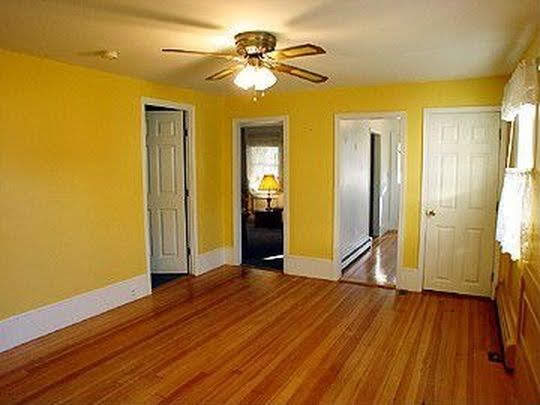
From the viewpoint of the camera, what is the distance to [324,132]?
4.91 m

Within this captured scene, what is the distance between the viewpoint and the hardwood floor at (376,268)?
194 inches

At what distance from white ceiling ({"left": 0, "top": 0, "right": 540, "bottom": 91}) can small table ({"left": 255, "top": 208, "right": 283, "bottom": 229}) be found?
195 inches

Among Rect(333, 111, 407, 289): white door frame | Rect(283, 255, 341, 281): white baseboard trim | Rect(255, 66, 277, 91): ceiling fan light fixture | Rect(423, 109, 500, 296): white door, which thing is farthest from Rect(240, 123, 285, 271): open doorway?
Rect(255, 66, 277, 91): ceiling fan light fixture

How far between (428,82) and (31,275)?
170 inches

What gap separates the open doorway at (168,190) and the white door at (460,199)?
2936 mm

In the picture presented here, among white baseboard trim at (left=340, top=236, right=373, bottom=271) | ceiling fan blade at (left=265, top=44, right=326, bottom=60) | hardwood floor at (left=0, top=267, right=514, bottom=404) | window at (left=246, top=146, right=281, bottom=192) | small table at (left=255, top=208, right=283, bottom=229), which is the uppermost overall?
ceiling fan blade at (left=265, top=44, right=326, bottom=60)

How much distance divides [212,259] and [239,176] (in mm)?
1226

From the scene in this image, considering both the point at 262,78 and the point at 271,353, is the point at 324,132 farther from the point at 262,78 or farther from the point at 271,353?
the point at 271,353

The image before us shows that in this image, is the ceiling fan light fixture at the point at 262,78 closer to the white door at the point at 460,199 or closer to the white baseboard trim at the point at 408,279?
the white door at the point at 460,199

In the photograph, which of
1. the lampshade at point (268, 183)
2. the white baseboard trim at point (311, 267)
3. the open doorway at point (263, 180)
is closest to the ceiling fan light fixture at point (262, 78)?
the white baseboard trim at point (311, 267)

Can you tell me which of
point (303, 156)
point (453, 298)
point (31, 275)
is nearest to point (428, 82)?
point (303, 156)

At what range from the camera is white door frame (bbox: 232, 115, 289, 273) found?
202 inches

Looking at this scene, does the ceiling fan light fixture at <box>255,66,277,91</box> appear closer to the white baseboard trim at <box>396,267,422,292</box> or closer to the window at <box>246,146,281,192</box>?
the white baseboard trim at <box>396,267,422,292</box>

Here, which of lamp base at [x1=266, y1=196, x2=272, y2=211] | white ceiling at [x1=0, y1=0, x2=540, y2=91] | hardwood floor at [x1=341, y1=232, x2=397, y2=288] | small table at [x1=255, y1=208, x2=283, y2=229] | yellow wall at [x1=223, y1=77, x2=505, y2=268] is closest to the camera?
white ceiling at [x1=0, y1=0, x2=540, y2=91]
